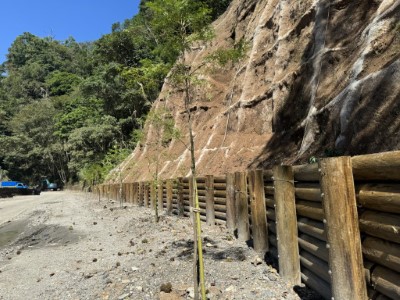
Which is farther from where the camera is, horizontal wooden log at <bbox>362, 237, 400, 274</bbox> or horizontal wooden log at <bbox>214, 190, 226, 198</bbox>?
horizontal wooden log at <bbox>214, 190, 226, 198</bbox>

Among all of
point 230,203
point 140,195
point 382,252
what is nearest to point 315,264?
point 382,252

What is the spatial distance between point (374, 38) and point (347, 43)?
276 cm

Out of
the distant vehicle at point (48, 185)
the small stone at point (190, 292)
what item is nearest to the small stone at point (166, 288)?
the small stone at point (190, 292)

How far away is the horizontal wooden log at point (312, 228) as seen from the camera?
4585 mm

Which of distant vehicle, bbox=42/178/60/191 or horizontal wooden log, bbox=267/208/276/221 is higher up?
distant vehicle, bbox=42/178/60/191

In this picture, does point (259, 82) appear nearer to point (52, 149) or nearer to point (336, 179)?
point (336, 179)

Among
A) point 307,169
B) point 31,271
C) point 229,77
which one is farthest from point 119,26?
point 307,169

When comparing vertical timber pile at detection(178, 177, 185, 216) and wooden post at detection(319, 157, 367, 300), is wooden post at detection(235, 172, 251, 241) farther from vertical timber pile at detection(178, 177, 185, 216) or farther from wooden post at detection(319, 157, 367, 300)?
vertical timber pile at detection(178, 177, 185, 216)

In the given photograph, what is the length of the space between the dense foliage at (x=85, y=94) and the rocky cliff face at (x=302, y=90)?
816mm

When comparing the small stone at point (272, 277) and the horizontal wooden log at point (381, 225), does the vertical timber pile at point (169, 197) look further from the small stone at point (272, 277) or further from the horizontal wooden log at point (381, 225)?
the horizontal wooden log at point (381, 225)

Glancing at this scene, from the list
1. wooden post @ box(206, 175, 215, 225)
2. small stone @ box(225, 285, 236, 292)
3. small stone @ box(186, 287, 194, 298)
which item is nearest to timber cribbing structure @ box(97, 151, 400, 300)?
small stone @ box(225, 285, 236, 292)

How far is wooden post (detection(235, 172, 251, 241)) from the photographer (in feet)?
28.0

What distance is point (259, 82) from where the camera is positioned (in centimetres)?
1948

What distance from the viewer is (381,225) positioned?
3.37 m
